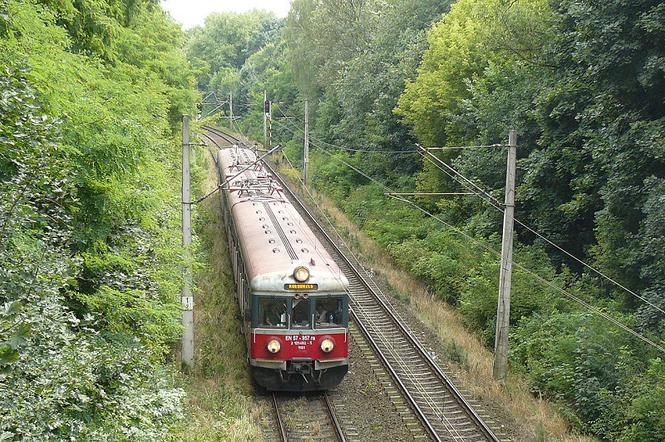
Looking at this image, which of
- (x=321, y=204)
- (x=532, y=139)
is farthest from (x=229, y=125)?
(x=532, y=139)

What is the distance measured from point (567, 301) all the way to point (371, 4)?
27.5 meters

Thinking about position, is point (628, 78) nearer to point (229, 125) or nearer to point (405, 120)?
point (405, 120)

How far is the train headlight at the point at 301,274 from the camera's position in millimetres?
12781

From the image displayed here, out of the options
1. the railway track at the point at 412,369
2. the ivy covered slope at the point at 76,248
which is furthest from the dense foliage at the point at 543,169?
the ivy covered slope at the point at 76,248

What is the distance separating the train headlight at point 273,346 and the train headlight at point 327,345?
2.81ft

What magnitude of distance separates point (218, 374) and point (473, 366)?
19.7 ft

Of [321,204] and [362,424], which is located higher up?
[321,204]

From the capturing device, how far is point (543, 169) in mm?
20672

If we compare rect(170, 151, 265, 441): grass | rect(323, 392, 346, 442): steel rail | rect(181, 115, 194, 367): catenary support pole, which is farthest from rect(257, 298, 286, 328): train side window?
rect(323, 392, 346, 442): steel rail

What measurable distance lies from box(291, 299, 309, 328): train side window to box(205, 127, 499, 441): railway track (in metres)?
2.95

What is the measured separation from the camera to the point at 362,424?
12.9 m

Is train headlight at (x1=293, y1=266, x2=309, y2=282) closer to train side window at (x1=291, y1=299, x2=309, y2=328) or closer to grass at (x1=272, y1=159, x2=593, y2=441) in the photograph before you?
train side window at (x1=291, y1=299, x2=309, y2=328)

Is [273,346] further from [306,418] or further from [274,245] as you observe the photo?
[274,245]

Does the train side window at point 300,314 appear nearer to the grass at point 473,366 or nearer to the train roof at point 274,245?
the train roof at point 274,245
